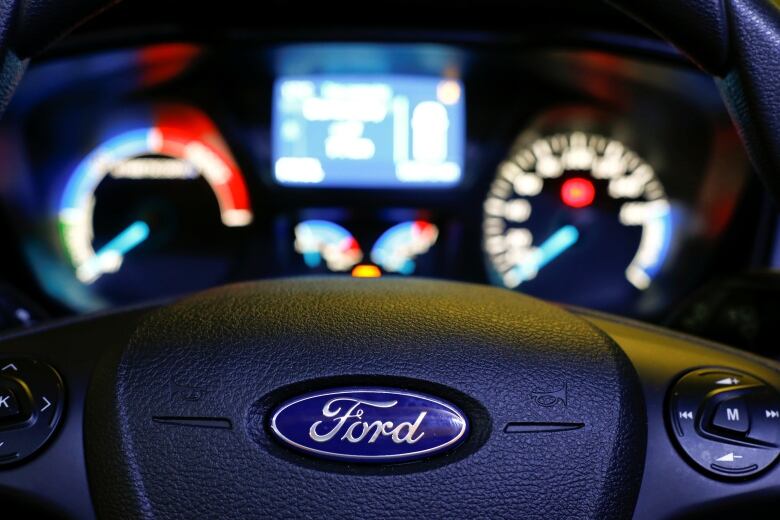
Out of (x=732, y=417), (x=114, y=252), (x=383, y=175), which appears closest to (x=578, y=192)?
(x=383, y=175)

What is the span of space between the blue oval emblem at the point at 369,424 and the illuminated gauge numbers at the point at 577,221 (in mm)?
1787

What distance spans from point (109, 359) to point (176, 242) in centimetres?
170

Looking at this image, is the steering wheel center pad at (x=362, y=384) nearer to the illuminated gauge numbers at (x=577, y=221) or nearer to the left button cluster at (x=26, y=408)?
the left button cluster at (x=26, y=408)

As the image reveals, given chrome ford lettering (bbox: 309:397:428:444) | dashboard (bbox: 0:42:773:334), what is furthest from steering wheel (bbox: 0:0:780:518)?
dashboard (bbox: 0:42:773:334)

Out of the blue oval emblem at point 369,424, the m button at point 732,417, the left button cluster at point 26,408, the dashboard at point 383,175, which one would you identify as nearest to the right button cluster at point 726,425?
the m button at point 732,417

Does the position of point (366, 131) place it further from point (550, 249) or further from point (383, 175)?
point (550, 249)

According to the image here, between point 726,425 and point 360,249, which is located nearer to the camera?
point 726,425

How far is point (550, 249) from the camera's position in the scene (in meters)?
2.39

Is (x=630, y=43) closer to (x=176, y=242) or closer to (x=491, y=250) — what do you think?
(x=491, y=250)

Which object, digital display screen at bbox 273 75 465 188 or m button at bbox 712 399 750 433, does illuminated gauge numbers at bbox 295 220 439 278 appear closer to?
digital display screen at bbox 273 75 465 188

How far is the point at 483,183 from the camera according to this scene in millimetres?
2355

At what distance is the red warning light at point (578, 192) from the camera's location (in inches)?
95.0

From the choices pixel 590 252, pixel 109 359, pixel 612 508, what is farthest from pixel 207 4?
pixel 612 508

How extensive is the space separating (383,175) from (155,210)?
57cm
